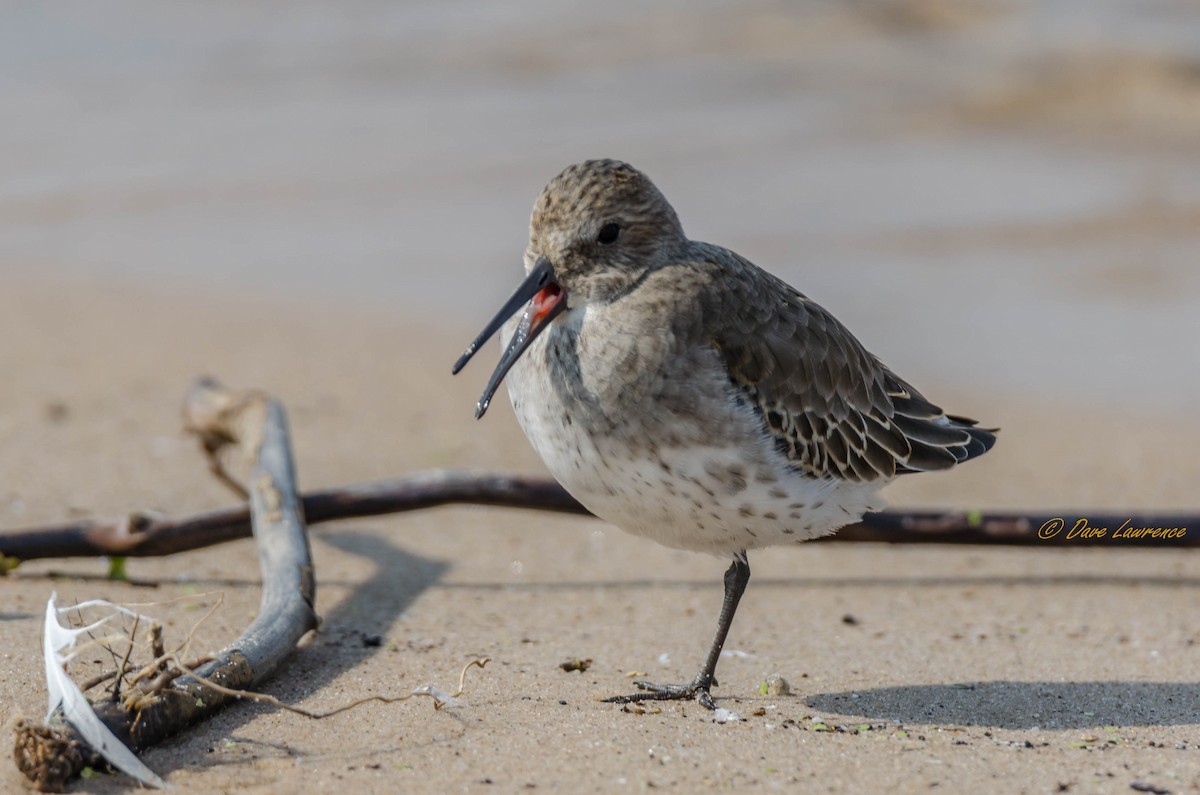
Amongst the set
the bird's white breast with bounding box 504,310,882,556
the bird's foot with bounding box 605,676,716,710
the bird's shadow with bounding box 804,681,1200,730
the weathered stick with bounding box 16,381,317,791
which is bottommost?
the bird's shadow with bounding box 804,681,1200,730

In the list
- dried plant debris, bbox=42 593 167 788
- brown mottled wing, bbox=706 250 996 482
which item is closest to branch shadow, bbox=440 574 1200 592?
brown mottled wing, bbox=706 250 996 482

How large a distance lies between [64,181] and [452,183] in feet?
10.9

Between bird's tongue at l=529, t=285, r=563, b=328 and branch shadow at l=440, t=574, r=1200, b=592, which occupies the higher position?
bird's tongue at l=529, t=285, r=563, b=328

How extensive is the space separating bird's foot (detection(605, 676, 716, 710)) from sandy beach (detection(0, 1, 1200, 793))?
89 millimetres

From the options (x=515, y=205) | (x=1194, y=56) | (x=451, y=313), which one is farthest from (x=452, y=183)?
(x=1194, y=56)

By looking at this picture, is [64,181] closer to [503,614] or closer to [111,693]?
[503,614]

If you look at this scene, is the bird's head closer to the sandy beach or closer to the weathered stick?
the weathered stick

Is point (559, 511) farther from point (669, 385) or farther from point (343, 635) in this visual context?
point (669, 385)

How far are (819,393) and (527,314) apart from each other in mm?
944

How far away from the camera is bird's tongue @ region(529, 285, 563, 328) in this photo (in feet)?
13.5

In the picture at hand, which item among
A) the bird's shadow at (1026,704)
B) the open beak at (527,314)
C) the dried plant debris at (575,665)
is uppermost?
the open beak at (527,314)

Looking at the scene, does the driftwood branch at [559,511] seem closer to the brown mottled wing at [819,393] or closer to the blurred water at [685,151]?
the brown mottled wing at [819,393]

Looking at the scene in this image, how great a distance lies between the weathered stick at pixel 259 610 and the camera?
3.22 m

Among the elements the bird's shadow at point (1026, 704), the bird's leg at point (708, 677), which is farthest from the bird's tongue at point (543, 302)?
the bird's shadow at point (1026, 704)
